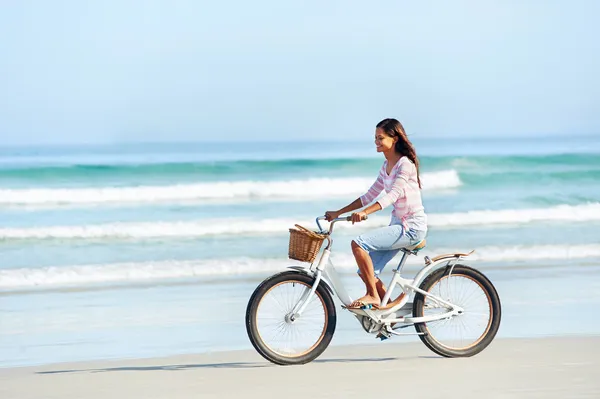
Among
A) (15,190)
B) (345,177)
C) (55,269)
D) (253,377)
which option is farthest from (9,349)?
(345,177)

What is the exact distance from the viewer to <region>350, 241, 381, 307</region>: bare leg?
6266mm

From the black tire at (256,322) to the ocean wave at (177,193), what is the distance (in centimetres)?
1821

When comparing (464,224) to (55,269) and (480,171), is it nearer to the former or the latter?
(55,269)

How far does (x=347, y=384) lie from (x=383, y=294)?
839mm

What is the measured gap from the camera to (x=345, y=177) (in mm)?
30922

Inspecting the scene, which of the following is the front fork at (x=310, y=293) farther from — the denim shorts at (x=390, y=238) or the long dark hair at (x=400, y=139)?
the long dark hair at (x=400, y=139)

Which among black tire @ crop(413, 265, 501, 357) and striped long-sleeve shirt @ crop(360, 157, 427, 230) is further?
black tire @ crop(413, 265, 501, 357)

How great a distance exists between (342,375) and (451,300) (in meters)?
1.06

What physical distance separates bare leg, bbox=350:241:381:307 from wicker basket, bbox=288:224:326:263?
10.7 inches

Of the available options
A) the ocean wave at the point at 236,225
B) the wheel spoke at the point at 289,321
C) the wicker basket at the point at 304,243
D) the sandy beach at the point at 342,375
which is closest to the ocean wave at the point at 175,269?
the ocean wave at the point at 236,225

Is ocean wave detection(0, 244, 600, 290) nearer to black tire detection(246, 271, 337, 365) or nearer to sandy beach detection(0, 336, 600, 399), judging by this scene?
sandy beach detection(0, 336, 600, 399)

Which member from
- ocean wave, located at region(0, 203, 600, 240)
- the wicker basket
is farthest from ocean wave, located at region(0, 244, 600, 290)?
the wicker basket

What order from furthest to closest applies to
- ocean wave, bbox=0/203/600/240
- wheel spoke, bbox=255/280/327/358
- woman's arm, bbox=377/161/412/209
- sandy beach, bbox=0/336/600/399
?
ocean wave, bbox=0/203/600/240 → wheel spoke, bbox=255/280/327/358 → woman's arm, bbox=377/161/412/209 → sandy beach, bbox=0/336/600/399

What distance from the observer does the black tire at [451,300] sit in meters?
6.57
